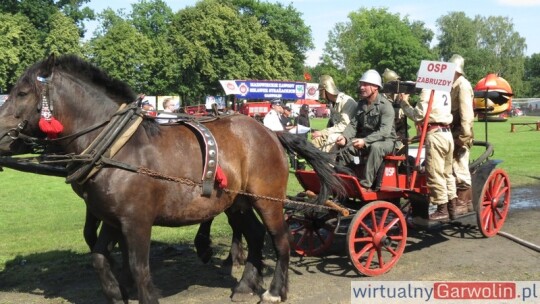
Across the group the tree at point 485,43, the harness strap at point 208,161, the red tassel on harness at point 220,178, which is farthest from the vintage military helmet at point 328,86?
the tree at point 485,43

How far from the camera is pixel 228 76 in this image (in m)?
56.2

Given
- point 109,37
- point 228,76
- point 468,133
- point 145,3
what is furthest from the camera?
point 145,3

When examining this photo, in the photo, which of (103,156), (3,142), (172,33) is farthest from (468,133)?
(172,33)

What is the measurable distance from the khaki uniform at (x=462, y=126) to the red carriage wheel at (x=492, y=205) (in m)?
0.34

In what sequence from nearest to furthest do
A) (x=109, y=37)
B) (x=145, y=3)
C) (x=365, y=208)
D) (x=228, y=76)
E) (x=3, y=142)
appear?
(x=3, y=142)
(x=365, y=208)
(x=109, y=37)
(x=228, y=76)
(x=145, y=3)

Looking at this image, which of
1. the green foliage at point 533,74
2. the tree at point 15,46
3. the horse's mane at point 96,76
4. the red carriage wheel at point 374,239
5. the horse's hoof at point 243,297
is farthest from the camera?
the green foliage at point 533,74

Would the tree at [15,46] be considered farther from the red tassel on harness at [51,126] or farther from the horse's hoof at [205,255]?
the red tassel on harness at [51,126]

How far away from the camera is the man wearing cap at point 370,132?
6.77 metres

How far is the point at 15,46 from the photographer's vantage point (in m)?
43.1

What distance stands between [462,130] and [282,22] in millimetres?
62118

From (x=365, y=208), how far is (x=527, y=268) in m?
2.07

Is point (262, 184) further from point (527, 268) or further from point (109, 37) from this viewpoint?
point (109, 37)

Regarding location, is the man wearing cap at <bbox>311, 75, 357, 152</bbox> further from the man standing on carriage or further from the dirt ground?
the dirt ground

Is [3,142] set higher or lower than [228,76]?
lower
